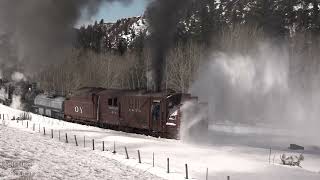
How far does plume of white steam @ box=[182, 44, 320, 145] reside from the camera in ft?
171

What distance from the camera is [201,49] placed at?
60.6 m

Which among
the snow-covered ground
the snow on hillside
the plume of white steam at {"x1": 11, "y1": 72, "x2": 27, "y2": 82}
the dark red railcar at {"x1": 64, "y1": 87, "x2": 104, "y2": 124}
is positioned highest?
the plume of white steam at {"x1": 11, "y1": 72, "x2": 27, "y2": 82}

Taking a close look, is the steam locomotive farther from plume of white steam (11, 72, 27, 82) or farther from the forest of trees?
the forest of trees

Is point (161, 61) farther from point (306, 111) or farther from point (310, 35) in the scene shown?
point (310, 35)

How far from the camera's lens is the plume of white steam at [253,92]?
52000 mm

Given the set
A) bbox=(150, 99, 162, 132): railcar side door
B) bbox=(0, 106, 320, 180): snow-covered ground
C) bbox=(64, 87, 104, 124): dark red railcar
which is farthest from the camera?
bbox=(64, 87, 104, 124): dark red railcar

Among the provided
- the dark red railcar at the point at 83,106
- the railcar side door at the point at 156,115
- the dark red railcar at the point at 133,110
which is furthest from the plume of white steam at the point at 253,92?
the railcar side door at the point at 156,115

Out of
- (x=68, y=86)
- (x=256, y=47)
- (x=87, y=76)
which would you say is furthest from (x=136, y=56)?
(x=256, y=47)

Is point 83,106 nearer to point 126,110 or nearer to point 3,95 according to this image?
point 126,110

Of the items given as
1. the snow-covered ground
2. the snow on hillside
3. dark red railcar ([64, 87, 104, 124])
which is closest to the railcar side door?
the snow-covered ground

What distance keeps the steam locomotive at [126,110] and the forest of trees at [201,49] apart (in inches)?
739

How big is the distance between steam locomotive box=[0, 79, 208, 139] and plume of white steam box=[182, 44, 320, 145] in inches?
689

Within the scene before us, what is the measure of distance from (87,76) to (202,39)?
20.3m

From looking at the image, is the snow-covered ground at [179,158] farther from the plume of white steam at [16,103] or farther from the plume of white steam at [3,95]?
the plume of white steam at [3,95]
